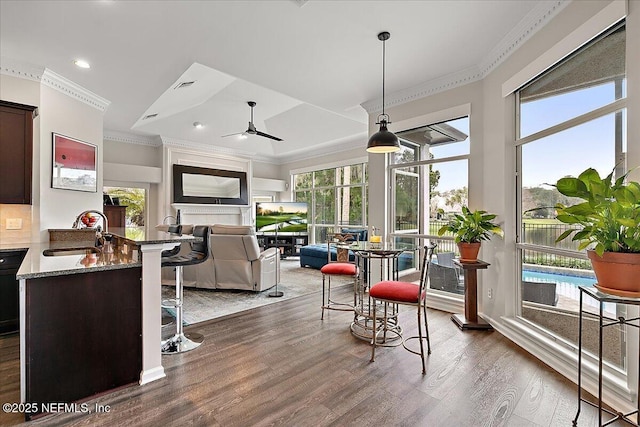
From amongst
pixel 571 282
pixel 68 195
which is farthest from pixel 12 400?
pixel 571 282

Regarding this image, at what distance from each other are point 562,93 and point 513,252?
5.18 feet

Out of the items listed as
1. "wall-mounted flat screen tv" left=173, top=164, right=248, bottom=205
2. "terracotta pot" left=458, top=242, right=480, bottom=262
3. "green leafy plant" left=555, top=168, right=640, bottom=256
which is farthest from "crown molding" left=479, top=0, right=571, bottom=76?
"wall-mounted flat screen tv" left=173, top=164, right=248, bottom=205

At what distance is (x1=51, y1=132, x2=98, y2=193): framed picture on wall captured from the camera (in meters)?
3.74

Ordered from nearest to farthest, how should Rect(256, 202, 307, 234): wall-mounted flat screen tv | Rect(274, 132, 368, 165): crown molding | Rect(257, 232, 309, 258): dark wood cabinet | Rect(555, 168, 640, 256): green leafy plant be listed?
1. Rect(555, 168, 640, 256): green leafy plant
2. Rect(274, 132, 368, 165): crown molding
3. Rect(257, 232, 309, 258): dark wood cabinet
4. Rect(256, 202, 307, 234): wall-mounted flat screen tv

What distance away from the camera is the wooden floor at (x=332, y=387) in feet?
6.13

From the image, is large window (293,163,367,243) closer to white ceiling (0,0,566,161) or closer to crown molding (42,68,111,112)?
white ceiling (0,0,566,161)

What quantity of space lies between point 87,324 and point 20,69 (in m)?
3.21

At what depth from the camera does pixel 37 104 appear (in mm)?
3480

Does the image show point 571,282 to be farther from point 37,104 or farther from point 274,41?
point 37,104

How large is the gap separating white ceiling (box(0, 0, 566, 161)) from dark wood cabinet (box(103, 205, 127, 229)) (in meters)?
1.85

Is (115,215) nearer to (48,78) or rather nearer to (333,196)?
(48,78)

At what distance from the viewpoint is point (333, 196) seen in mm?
8297

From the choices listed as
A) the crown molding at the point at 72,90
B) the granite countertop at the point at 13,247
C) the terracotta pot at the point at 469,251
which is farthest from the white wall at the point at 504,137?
the granite countertop at the point at 13,247

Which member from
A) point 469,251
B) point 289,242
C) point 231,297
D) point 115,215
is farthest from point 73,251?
point 289,242
